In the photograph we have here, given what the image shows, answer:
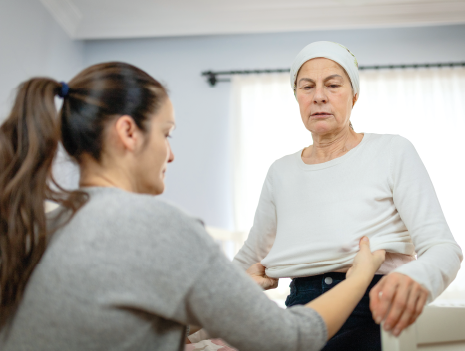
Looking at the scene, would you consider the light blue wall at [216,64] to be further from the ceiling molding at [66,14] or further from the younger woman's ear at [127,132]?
the younger woman's ear at [127,132]

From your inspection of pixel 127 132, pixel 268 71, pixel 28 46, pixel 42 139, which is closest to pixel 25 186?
pixel 42 139

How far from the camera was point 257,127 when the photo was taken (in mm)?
3145

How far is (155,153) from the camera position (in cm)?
77

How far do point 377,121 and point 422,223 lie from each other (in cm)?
231

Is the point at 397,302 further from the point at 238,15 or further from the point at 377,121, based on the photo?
the point at 238,15

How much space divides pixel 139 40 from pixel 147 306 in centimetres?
323

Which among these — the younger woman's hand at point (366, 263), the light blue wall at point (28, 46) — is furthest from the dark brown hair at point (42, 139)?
the light blue wall at point (28, 46)

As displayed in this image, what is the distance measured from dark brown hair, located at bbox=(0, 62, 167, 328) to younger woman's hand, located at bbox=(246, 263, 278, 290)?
1.98ft

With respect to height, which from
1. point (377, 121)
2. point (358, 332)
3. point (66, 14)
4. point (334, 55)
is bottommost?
point (358, 332)

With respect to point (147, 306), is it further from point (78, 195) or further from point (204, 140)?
point (204, 140)

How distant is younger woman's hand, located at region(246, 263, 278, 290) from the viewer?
115 centimetres

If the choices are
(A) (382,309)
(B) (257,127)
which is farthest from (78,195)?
(B) (257,127)

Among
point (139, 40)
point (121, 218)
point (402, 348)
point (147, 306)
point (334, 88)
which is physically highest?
point (139, 40)

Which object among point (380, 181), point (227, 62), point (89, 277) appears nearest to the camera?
point (89, 277)
